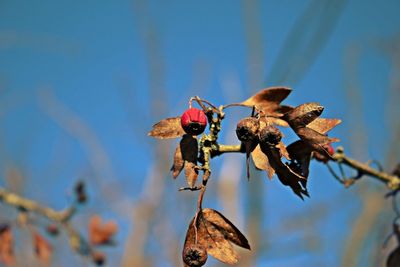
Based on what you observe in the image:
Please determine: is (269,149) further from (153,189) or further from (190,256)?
(153,189)

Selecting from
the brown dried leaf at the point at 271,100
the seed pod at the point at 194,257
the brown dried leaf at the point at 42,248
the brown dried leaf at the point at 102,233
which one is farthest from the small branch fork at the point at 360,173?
the brown dried leaf at the point at 42,248

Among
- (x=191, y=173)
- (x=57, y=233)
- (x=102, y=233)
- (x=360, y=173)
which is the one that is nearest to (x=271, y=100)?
(x=191, y=173)

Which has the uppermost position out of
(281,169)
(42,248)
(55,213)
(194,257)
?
(55,213)

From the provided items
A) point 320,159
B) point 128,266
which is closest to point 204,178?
point 320,159

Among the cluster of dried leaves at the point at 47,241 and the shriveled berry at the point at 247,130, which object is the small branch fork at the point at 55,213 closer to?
the cluster of dried leaves at the point at 47,241

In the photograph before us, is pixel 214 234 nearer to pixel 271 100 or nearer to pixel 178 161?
pixel 178 161
